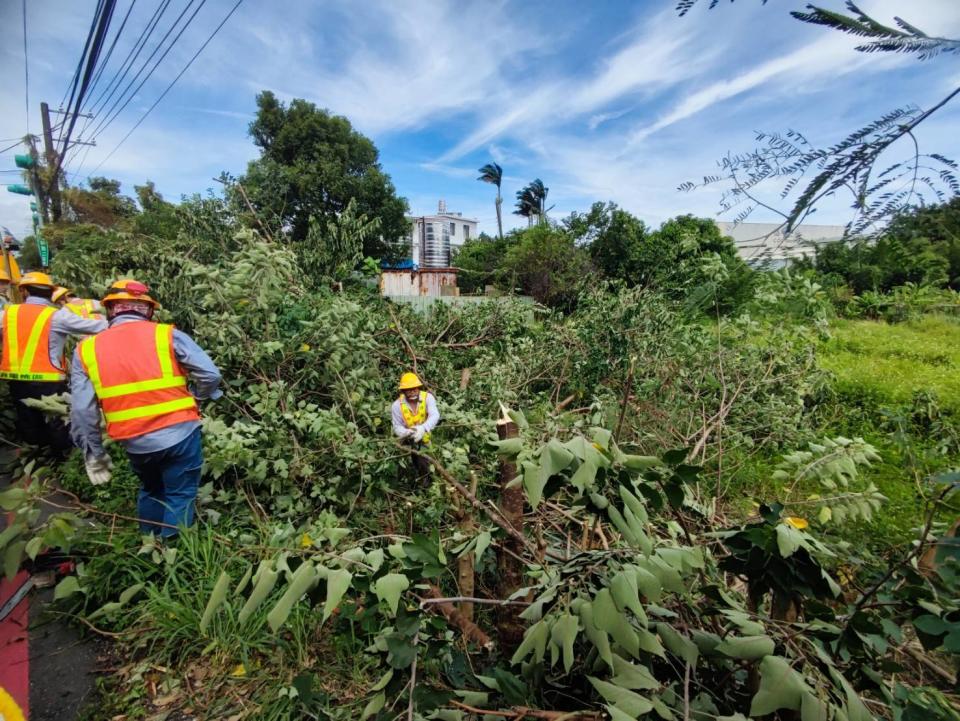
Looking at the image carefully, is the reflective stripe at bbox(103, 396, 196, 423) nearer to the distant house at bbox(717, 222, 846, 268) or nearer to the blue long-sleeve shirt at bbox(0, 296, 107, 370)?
the blue long-sleeve shirt at bbox(0, 296, 107, 370)

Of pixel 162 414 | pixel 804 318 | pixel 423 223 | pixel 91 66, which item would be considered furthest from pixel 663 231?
pixel 423 223

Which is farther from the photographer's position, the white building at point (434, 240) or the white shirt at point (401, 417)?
the white building at point (434, 240)

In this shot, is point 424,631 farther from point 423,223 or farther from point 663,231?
point 423,223

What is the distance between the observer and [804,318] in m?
4.07

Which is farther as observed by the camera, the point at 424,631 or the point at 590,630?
the point at 424,631

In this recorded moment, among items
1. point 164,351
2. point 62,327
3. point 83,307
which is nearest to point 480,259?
point 83,307

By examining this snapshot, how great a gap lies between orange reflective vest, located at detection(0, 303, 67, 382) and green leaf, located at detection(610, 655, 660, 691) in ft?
16.2

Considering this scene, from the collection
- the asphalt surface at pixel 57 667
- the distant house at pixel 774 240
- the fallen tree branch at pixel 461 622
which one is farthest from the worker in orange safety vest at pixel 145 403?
the distant house at pixel 774 240

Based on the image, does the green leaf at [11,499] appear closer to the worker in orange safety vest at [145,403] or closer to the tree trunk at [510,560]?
the worker in orange safety vest at [145,403]

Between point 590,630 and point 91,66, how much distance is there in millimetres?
8391

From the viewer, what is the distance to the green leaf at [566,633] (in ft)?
2.85

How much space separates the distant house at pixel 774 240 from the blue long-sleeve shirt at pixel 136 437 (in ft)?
9.81

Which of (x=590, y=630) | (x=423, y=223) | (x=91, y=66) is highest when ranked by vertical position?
(x=423, y=223)

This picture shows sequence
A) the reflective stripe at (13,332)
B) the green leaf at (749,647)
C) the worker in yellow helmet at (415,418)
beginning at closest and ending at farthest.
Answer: the green leaf at (749,647)
the worker in yellow helmet at (415,418)
the reflective stripe at (13,332)
